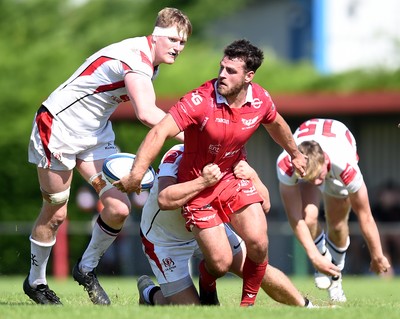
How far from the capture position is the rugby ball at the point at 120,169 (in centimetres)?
845

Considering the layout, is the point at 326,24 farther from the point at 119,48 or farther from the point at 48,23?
the point at 119,48

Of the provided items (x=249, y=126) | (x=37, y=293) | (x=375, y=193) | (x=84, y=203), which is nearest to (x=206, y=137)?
(x=249, y=126)

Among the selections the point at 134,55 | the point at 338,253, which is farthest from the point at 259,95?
the point at 338,253

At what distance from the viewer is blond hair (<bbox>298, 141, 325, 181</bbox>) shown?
996cm

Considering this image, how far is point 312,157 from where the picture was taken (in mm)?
10055

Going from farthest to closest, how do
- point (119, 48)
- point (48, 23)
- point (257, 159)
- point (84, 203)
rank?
point (48, 23)
point (257, 159)
point (84, 203)
point (119, 48)

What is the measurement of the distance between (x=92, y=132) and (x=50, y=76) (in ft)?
47.7

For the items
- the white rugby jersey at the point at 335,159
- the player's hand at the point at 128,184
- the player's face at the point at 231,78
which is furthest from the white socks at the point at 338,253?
the player's hand at the point at 128,184

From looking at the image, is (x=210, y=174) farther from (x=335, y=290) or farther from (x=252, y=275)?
(x=335, y=290)

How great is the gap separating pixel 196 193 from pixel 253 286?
3.00 ft

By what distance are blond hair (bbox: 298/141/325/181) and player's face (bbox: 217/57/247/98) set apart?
1.74 metres

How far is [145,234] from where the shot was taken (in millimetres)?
9188

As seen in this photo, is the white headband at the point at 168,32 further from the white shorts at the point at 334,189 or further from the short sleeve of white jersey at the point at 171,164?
the white shorts at the point at 334,189

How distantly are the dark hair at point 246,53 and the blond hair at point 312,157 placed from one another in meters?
1.67
